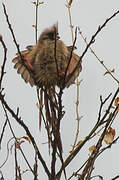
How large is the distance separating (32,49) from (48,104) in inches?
10.5

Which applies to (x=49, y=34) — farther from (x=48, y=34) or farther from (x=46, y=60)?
(x=46, y=60)

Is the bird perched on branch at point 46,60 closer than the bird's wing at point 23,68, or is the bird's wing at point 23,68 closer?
the bird perched on branch at point 46,60

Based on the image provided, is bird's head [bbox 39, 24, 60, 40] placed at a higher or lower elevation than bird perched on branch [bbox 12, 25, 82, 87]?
higher

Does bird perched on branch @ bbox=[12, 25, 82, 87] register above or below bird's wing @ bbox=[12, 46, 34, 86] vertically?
below

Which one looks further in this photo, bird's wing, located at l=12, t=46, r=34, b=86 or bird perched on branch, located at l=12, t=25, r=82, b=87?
bird's wing, located at l=12, t=46, r=34, b=86

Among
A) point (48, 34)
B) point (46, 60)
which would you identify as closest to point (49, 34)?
point (48, 34)

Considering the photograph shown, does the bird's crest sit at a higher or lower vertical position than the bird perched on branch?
higher

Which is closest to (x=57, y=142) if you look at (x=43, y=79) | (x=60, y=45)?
(x=43, y=79)

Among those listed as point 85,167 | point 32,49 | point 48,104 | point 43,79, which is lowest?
point 85,167

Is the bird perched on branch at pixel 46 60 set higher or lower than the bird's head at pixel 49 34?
lower

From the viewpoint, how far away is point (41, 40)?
4.94 feet

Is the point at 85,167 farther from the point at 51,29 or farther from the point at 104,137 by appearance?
the point at 51,29

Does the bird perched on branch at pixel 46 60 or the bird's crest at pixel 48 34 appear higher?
the bird's crest at pixel 48 34

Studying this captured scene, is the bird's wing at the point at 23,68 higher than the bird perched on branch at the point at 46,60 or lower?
higher
